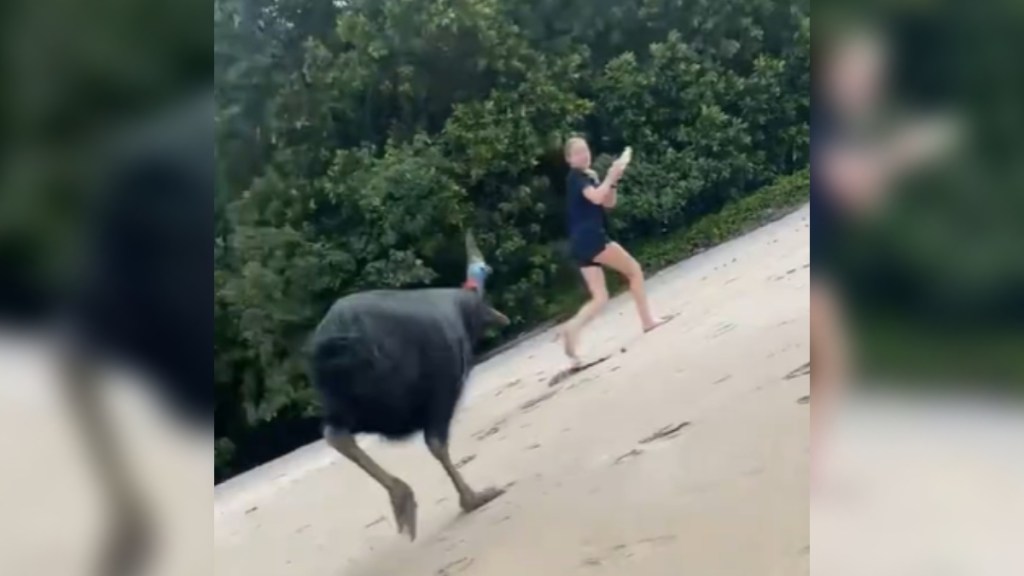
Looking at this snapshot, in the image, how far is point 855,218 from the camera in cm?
310

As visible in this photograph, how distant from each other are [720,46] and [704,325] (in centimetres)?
76

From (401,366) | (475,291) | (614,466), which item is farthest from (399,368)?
(614,466)

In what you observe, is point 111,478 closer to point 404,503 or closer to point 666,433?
point 404,503

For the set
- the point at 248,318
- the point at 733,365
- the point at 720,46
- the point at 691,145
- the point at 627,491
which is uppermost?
the point at 720,46

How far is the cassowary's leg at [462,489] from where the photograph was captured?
3160 mm

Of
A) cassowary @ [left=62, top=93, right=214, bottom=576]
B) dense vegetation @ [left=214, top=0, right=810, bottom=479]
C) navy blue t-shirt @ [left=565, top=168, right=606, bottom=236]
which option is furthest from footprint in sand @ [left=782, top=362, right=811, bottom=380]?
cassowary @ [left=62, top=93, right=214, bottom=576]

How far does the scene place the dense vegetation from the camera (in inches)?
123

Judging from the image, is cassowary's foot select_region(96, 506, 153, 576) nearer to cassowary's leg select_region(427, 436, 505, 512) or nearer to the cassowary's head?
cassowary's leg select_region(427, 436, 505, 512)

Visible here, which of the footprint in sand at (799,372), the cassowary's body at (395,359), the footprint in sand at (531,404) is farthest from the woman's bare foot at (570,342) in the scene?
the footprint in sand at (799,372)

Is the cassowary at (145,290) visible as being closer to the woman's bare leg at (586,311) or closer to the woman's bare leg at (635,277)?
the woman's bare leg at (586,311)

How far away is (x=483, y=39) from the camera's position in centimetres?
314

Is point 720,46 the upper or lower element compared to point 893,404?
upper

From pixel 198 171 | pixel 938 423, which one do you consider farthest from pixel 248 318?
pixel 938 423

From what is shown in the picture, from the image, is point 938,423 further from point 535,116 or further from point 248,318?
point 248,318
